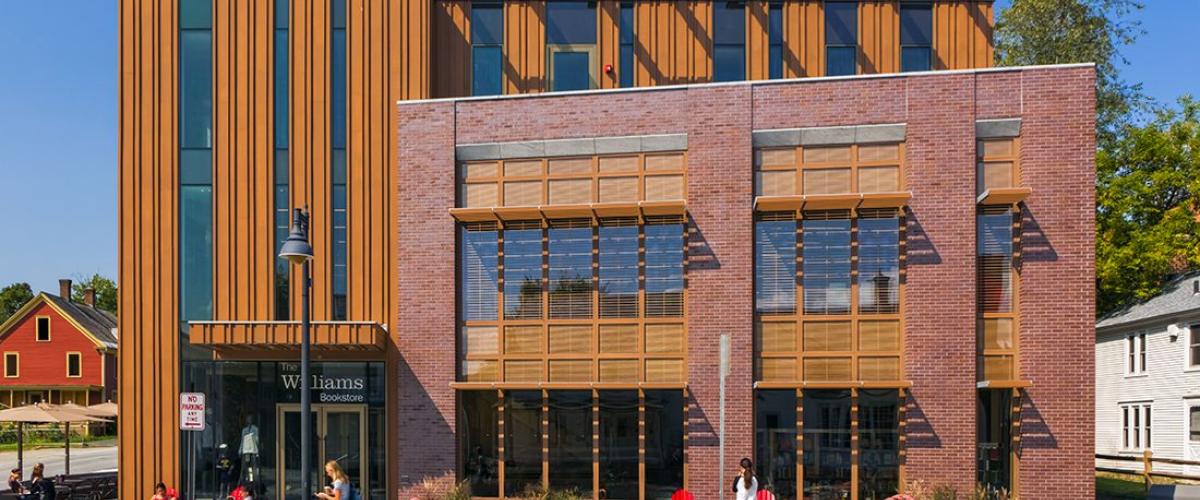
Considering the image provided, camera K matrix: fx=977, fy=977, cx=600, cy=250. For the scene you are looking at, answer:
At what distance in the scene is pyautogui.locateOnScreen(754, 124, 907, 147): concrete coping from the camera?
18047 millimetres

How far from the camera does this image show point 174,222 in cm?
2070

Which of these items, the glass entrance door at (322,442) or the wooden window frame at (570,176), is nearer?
the wooden window frame at (570,176)

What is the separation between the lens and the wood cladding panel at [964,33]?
21.6 meters

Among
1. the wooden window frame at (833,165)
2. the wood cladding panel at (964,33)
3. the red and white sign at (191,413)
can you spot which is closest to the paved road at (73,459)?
the red and white sign at (191,413)

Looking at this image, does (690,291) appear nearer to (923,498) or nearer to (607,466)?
(607,466)

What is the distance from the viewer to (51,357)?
2315 inches

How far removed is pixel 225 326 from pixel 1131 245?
29.7 metres

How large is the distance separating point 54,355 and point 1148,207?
58181 millimetres

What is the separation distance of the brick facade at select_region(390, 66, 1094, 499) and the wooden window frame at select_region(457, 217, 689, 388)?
279 millimetres

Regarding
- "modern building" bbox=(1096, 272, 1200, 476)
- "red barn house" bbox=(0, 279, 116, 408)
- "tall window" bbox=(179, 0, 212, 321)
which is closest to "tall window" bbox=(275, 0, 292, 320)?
"tall window" bbox=(179, 0, 212, 321)

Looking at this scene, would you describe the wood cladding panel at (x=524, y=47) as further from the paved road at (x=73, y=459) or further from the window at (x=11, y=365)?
the window at (x=11, y=365)

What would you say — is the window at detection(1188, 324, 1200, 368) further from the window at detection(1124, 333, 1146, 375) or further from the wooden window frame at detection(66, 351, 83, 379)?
the wooden window frame at detection(66, 351, 83, 379)

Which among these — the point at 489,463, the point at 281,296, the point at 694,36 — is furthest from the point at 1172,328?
the point at 281,296

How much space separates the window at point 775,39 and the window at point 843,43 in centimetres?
104
